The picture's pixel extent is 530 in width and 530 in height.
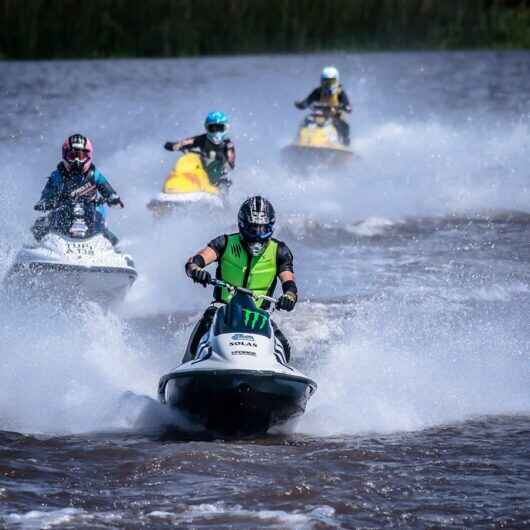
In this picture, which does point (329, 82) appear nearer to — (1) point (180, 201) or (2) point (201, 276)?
(1) point (180, 201)

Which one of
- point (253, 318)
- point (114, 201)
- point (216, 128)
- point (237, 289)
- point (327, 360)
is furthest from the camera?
point (216, 128)

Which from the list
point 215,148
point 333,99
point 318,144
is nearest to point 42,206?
point 215,148

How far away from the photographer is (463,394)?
33.1 ft

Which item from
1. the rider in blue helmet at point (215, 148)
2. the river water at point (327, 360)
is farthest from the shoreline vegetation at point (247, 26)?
the rider in blue helmet at point (215, 148)

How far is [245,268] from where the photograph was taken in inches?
363

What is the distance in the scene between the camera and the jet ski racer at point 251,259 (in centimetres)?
909

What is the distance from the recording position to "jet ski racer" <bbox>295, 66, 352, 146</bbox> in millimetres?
22672

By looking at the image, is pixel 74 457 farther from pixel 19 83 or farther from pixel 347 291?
pixel 19 83

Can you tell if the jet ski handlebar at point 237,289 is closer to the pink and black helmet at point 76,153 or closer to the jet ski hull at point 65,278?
the jet ski hull at point 65,278

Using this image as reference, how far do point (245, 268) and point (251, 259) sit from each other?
0.08m

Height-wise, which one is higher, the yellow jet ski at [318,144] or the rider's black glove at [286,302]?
the yellow jet ski at [318,144]

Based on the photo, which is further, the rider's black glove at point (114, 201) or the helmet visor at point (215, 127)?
the helmet visor at point (215, 127)

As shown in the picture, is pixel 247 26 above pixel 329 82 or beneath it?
above

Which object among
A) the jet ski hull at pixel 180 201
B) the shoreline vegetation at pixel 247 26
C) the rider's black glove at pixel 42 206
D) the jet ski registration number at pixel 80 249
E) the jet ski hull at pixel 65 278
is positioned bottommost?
the jet ski hull at pixel 65 278
